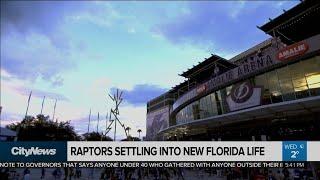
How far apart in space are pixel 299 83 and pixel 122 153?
59.6ft

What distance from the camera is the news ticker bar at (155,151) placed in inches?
700

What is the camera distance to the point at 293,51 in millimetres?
28016

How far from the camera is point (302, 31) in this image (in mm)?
34344

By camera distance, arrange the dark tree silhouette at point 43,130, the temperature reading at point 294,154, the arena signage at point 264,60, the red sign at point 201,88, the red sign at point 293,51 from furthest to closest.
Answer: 1. the dark tree silhouette at point 43,130
2. the red sign at point 201,88
3. the red sign at point 293,51
4. the arena signage at point 264,60
5. the temperature reading at point 294,154

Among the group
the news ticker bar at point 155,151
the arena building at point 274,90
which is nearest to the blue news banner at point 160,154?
the news ticker bar at point 155,151

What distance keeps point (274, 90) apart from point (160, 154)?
17342mm

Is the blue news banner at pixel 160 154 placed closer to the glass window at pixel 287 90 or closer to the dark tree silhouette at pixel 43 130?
the glass window at pixel 287 90

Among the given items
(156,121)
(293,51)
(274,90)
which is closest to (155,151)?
(293,51)

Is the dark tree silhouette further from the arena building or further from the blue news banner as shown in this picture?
the blue news banner

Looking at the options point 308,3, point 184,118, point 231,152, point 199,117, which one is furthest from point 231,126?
point 231,152

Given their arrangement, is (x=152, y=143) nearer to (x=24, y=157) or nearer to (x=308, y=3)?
(x=24, y=157)

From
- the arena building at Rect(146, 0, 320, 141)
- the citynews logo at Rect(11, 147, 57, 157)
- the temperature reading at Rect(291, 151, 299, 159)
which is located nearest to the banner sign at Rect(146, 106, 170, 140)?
the arena building at Rect(146, 0, 320, 141)

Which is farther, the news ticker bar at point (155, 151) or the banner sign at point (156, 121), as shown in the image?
the banner sign at point (156, 121)

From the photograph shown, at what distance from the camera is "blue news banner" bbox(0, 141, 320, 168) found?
17.8 m
